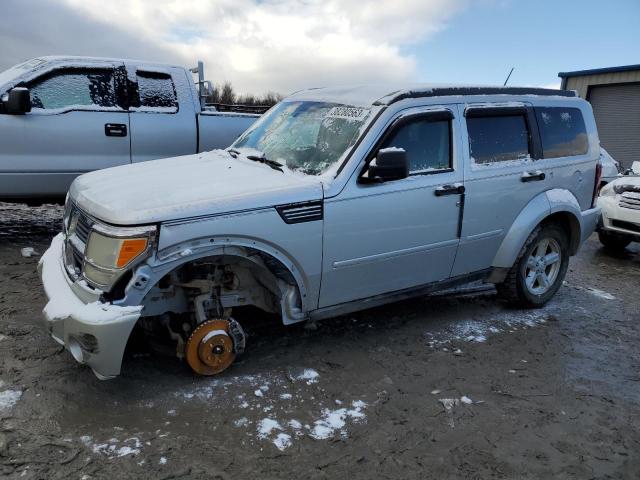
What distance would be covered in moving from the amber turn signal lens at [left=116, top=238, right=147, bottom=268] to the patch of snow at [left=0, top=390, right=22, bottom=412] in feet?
3.38

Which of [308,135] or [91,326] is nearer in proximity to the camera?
[91,326]

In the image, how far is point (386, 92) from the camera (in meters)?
4.05

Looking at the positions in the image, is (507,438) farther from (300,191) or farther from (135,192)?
(135,192)

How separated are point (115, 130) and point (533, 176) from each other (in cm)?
458

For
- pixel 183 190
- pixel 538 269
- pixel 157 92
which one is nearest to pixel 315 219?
pixel 183 190

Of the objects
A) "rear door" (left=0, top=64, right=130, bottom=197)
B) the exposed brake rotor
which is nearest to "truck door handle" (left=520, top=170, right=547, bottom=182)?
the exposed brake rotor

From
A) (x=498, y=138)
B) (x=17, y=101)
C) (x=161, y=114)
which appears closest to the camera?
(x=498, y=138)

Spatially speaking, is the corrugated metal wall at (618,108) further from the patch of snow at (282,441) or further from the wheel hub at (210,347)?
the patch of snow at (282,441)

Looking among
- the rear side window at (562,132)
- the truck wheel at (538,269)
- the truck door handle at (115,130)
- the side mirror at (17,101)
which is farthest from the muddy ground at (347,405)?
the truck door handle at (115,130)

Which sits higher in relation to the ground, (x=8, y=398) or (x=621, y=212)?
(x=621, y=212)

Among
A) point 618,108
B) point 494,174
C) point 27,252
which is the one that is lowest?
point 27,252

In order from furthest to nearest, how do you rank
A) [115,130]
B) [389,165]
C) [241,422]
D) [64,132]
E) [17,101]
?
1. [115,130]
2. [64,132]
3. [17,101]
4. [389,165]
5. [241,422]

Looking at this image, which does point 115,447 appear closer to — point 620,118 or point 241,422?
point 241,422

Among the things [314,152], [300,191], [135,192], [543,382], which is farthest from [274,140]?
[543,382]
